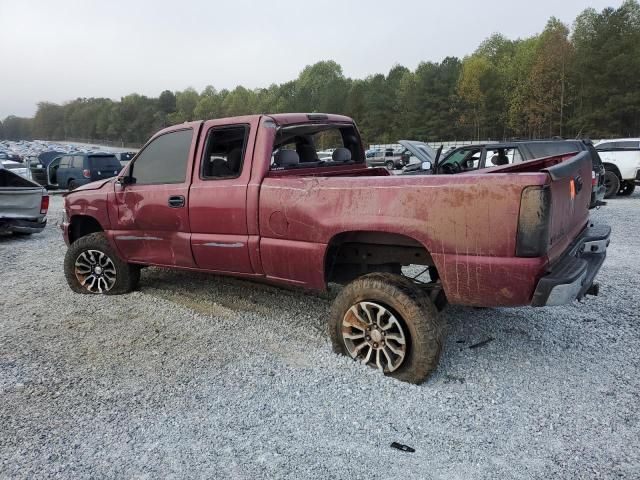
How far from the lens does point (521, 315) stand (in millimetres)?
4629

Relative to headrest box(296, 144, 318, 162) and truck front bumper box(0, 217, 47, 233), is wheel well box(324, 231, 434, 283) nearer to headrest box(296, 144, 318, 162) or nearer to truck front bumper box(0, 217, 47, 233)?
headrest box(296, 144, 318, 162)

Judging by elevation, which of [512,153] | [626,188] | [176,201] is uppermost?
[512,153]

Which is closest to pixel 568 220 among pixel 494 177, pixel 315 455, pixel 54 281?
pixel 494 177

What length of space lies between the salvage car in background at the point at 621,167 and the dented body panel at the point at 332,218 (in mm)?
11988

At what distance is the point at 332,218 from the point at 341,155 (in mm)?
1765

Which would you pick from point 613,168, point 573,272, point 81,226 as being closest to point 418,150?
point 81,226

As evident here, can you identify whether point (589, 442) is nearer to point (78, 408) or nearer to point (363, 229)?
point (363, 229)

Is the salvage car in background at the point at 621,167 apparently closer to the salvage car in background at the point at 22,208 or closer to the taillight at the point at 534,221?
the taillight at the point at 534,221

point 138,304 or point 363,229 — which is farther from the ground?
point 363,229

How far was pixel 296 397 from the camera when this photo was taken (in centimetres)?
329

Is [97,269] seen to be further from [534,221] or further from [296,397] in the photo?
[534,221]

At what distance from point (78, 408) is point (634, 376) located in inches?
148

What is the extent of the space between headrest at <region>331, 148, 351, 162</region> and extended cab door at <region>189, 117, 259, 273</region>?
1.04 meters

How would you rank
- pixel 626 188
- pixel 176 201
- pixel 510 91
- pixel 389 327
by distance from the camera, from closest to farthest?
pixel 389 327 → pixel 176 201 → pixel 626 188 → pixel 510 91
